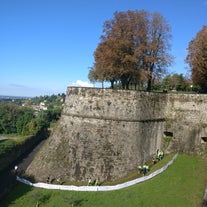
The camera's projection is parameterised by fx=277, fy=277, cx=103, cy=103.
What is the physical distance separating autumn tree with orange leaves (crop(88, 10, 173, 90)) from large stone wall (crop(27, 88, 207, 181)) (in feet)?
14.1

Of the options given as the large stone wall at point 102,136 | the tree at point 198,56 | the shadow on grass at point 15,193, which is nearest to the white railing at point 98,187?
the shadow on grass at point 15,193

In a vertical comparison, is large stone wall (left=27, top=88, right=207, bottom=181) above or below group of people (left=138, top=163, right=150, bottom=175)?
above

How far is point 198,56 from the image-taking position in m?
24.1

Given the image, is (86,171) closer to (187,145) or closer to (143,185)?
(143,185)

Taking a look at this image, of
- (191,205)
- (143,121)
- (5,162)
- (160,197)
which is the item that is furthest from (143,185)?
(5,162)

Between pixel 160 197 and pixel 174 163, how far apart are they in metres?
4.75

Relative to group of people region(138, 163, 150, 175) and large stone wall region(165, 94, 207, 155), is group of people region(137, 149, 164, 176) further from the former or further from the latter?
large stone wall region(165, 94, 207, 155)

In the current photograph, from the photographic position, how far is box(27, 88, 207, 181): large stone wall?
19234 millimetres

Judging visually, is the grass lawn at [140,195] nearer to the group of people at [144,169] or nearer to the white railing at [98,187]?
the white railing at [98,187]

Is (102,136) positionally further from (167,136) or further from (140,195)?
(167,136)

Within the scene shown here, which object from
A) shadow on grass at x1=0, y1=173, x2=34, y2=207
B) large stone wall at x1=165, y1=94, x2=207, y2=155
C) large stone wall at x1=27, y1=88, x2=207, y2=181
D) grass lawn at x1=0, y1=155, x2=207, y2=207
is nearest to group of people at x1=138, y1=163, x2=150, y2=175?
large stone wall at x1=27, y1=88, x2=207, y2=181

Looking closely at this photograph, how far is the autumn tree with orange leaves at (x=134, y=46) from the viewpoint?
79.4ft

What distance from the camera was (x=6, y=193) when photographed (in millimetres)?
18828

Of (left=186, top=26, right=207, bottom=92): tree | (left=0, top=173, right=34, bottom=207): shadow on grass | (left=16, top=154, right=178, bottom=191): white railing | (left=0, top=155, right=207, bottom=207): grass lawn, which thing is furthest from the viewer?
(left=186, top=26, right=207, bottom=92): tree
